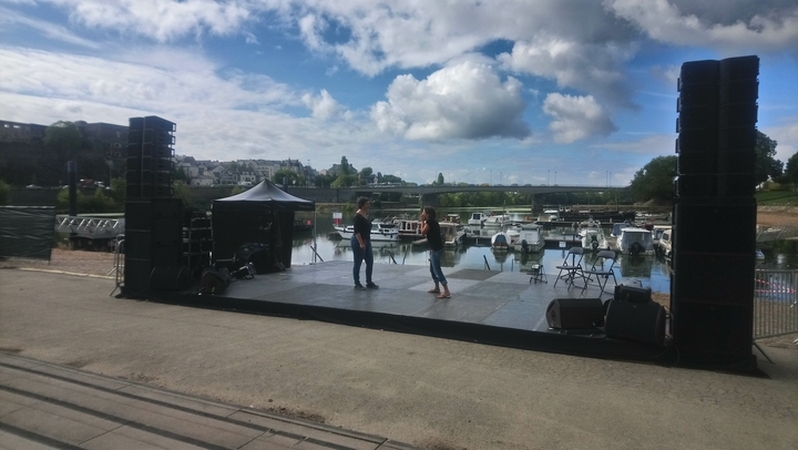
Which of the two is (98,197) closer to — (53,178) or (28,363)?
(53,178)

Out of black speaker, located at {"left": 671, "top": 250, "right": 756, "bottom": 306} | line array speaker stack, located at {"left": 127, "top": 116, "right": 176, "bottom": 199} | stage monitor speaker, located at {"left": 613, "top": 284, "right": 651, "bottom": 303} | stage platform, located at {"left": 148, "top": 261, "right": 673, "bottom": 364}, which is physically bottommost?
stage platform, located at {"left": 148, "top": 261, "right": 673, "bottom": 364}

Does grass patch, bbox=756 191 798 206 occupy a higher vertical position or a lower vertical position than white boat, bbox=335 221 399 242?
higher

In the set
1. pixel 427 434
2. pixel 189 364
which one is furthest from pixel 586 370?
pixel 189 364

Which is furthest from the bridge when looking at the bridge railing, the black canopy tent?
the black canopy tent

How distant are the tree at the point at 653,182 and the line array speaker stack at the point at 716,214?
9726 centimetres

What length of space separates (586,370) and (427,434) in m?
2.55

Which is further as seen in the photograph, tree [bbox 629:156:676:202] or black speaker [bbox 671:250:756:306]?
tree [bbox 629:156:676:202]

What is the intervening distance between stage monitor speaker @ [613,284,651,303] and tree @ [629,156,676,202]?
9743 centimetres

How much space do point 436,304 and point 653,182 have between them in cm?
10126

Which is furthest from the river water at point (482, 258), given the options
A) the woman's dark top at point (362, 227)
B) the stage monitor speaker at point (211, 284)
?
the woman's dark top at point (362, 227)

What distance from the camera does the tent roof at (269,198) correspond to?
1121 cm

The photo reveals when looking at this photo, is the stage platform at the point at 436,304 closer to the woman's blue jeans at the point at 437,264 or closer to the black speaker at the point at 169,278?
the black speaker at the point at 169,278

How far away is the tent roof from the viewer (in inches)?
441

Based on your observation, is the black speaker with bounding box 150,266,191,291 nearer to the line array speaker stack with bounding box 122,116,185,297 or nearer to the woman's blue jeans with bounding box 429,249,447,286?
the line array speaker stack with bounding box 122,116,185,297
